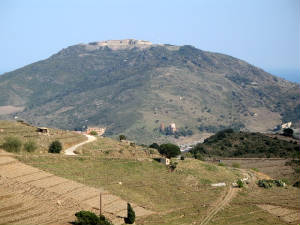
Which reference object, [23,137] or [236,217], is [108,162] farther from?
[236,217]

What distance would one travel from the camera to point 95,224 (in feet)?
158

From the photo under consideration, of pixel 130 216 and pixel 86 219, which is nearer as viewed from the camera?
pixel 86 219

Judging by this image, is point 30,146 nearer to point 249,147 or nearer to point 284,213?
point 284,213

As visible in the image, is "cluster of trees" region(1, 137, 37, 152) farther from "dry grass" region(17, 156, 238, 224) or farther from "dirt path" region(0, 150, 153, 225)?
"dirt path" region(0, 150, 153, 225)

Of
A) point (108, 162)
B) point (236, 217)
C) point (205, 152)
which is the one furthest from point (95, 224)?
point (205, 152)

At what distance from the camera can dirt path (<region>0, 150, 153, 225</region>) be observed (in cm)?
5100

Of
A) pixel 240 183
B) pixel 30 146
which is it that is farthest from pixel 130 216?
pixel 30 146

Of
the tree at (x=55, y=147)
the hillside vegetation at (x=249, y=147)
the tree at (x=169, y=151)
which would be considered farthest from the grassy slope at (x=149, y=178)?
the hillside vegetation at (x=249, y=147)

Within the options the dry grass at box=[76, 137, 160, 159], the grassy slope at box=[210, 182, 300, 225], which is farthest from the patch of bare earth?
the dry grass at box=[76, 137, 160, 159]

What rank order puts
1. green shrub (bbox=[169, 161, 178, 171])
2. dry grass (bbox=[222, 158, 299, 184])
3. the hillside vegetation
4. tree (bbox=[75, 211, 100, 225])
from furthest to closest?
the hillside vegetation
dry grass (bbox=[222, 158, 299, 184])
green shrub (bbox=[169, 161, 178, 171])
tree (bbox=[75, 211, 100, 225])

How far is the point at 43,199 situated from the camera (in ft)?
183

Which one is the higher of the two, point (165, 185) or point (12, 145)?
point (12, 145)

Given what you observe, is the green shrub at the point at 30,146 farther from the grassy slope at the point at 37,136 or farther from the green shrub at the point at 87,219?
the green shrub at the point at 87,219

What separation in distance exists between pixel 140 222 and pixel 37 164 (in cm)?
2077
